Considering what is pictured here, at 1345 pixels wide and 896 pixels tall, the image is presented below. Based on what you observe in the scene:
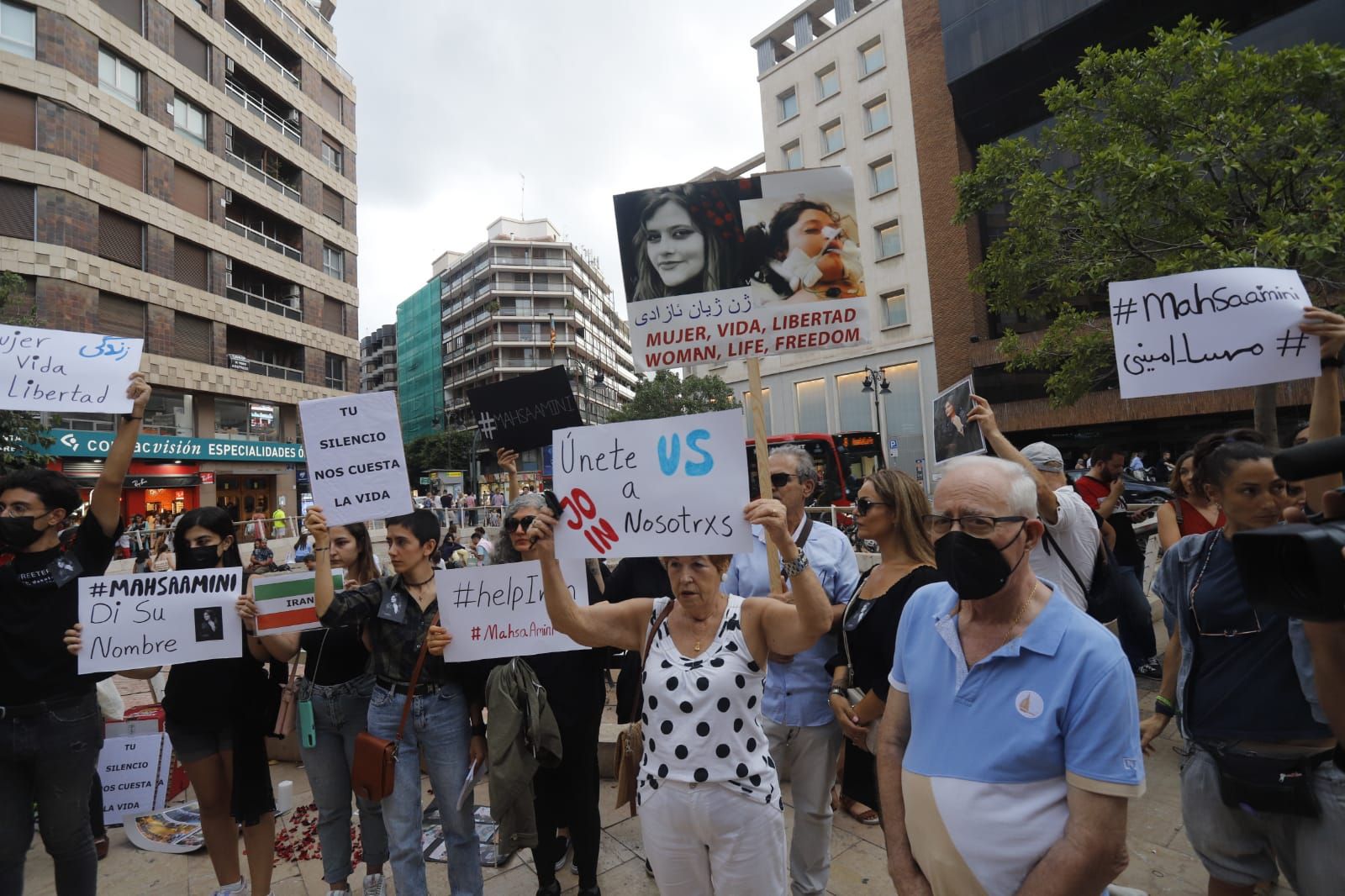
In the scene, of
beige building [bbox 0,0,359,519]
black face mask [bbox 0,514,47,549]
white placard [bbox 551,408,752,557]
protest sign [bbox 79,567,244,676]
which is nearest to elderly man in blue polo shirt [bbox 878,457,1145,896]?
white placard [bbox 551,408,752,557]

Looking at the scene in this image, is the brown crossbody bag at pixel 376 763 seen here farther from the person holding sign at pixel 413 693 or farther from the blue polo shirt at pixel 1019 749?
the blue polo shirt at pixel 1019 749

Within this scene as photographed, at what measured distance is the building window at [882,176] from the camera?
28.7 metres

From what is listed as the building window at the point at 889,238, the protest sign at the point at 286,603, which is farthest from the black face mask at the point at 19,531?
the building window at the point at 889,238

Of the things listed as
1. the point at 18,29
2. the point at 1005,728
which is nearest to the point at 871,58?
the point at 18,29

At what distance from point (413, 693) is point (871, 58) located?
34480mm

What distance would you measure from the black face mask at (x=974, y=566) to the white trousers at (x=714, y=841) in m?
1.08

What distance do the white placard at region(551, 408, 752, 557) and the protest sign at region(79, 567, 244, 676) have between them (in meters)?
1.93

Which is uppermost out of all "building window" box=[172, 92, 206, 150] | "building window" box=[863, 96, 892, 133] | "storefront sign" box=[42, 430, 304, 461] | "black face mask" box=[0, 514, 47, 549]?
"building window" box=[863, 96, 892, 133]

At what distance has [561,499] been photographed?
254cm

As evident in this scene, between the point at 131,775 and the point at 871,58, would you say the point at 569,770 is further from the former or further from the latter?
the point at 871,58

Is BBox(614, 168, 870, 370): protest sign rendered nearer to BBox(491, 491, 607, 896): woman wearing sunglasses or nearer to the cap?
BBox(491, 491, 607, 896): woman wearing sunglasses

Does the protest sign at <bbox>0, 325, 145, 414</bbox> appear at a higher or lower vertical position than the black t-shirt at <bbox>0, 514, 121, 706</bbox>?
higher

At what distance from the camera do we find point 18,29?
19.9 metres

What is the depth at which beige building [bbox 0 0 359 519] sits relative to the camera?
19938 millimetres
